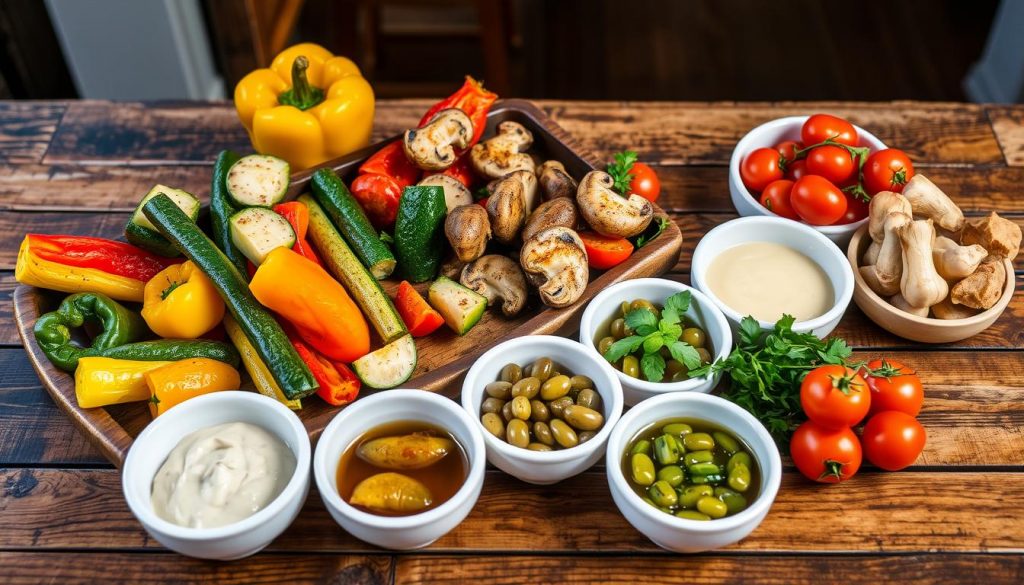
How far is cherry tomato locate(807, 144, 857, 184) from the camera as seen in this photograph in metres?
2.69

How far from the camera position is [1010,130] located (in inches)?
129

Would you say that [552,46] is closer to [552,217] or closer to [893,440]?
[552,217]

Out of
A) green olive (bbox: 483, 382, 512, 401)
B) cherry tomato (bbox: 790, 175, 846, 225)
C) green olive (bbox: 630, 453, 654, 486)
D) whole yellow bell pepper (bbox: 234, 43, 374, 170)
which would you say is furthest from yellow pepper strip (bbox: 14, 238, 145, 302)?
cherry tomato (bbox: 790, 175, 846, 225)

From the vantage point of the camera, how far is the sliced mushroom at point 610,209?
2.46 metres

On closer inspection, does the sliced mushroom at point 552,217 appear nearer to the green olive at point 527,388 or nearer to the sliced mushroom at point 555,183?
the sliced mushroom at point 555,183

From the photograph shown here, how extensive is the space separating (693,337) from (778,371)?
8.9 inches

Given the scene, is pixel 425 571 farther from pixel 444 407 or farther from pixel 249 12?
pixel 249 12

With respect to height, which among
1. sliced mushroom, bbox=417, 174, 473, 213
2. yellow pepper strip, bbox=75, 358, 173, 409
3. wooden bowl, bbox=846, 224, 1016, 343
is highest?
sliced mushroom, bbox=417, 174, 473, 213

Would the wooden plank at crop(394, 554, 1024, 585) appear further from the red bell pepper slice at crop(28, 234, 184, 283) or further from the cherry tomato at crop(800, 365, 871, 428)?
the red bell pepper slice at crop(28, 234, 184, 283)

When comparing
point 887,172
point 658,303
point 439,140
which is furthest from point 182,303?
point 887,172

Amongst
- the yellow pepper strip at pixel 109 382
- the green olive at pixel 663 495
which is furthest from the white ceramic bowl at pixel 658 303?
the yellow pepper strip at pixel 109 382

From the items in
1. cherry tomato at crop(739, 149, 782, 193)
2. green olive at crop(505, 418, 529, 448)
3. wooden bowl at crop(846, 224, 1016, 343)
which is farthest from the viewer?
cherry tomato at crop(739, 149, 782, 193)

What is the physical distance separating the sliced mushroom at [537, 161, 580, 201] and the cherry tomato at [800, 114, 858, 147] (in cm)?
75

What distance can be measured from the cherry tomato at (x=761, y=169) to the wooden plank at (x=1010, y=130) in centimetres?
96
